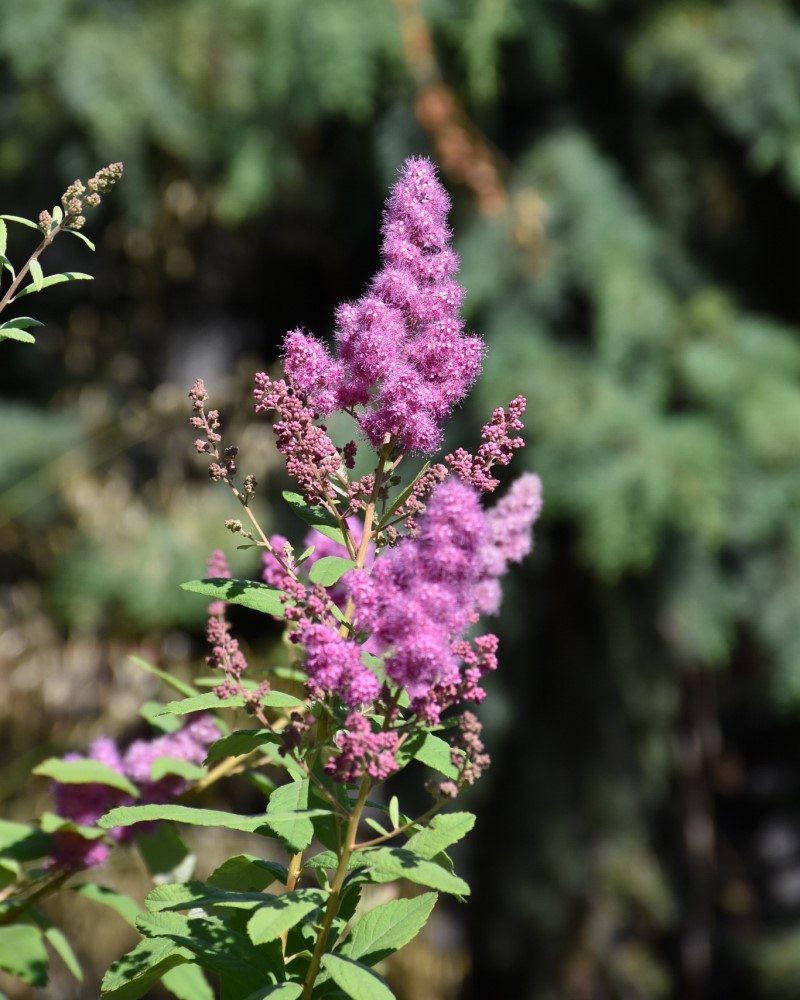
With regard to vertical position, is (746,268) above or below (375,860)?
above

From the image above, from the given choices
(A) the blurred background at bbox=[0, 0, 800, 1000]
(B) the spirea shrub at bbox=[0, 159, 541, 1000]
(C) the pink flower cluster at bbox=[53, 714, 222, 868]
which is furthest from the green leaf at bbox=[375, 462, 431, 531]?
(A) the blurred background at bbox=[0, 0, 800, 1000]

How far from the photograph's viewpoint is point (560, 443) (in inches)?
79.7

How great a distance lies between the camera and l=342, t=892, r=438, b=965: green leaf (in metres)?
0.49

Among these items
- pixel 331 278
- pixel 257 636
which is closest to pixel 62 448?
pixel 257 636

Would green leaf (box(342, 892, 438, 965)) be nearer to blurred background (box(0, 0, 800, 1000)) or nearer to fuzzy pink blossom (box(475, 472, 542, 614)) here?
fuzzy pink blossom (box(475, 472, 542, 614))

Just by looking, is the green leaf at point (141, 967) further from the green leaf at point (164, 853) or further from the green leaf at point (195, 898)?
the green leaf at point (164, 853)

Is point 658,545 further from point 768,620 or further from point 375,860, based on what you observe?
point 375,860

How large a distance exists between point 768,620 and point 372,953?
5.79ft

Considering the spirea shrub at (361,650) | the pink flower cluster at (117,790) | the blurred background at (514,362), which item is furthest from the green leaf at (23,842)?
the blurred background at (514,362)

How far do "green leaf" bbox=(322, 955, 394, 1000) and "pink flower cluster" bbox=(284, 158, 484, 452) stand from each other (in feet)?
0.61

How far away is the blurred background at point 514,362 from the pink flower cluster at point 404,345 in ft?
4.82

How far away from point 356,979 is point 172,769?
0.68 ft

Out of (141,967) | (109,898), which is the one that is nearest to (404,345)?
(141,967)

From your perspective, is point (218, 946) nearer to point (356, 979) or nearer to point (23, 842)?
point (356, 979)
